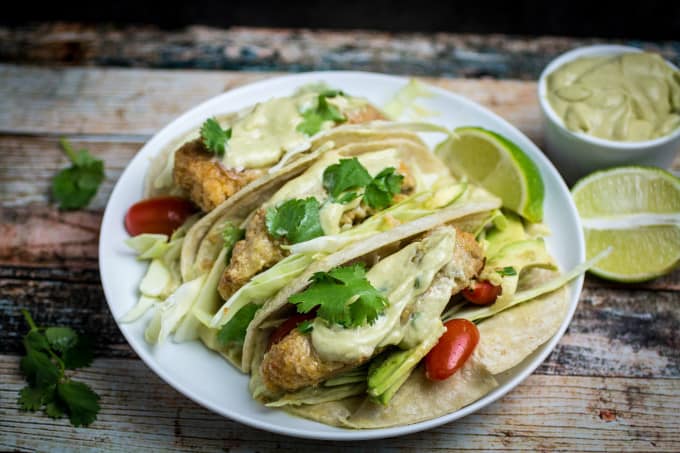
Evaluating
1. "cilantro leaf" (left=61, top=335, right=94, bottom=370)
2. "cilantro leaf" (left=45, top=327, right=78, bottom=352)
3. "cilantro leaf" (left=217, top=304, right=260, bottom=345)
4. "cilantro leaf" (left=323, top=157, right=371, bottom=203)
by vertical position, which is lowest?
"cilantro leaf" (left=61, top=335, right=94, bottom=370)

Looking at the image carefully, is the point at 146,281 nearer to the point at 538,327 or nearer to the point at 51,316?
the point at 51,316

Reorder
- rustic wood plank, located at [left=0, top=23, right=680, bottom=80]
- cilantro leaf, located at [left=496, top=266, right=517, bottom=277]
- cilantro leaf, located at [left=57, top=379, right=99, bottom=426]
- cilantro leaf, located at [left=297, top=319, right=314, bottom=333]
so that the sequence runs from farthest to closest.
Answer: rustic wood plank, located at [left=0, top=23, right=680, bottom=80] → cilantro leaf, located at [left=57, top=379, right=99, bottom=426] → cilantro leaf, located at [left=496, top=266, right=517, bottom=277] → cilantro leaf, located at [left=297, top=319, right=314, bottom=333]

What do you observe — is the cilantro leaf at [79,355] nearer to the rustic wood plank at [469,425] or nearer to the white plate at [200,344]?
the rustic wood plank at [469,425]

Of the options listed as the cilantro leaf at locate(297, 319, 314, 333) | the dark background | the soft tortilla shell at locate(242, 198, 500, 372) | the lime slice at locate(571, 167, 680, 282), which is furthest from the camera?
the dark background

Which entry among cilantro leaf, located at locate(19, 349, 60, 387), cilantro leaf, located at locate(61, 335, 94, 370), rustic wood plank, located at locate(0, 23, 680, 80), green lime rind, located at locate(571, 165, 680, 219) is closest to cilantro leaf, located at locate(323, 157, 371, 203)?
green lime rind, located at locate(571, 165, 680, 219)

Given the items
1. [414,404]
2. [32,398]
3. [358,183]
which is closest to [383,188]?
[358,183]

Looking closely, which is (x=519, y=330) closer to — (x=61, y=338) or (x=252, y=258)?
(x=252, y=258)

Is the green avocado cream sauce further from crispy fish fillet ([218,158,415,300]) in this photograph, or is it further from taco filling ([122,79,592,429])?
crispy fish fillet ([218,158,415,300])

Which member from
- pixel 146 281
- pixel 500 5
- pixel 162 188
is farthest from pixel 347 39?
pixel 146 281

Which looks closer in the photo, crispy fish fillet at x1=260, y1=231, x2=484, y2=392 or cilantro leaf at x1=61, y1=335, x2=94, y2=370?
crispy fish fillet at x1=260, y1=231, x2=484, y2=392
